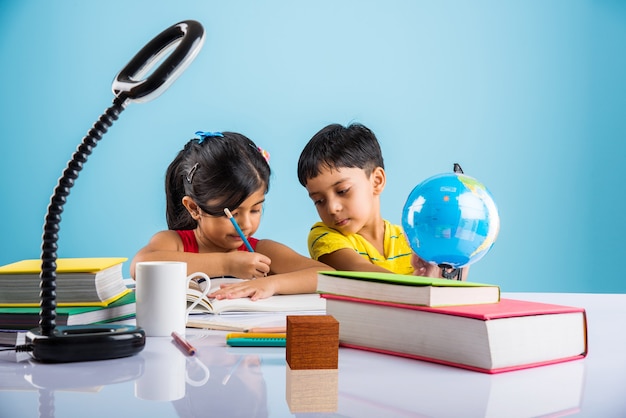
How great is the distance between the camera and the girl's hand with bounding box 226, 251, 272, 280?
5.28 ft

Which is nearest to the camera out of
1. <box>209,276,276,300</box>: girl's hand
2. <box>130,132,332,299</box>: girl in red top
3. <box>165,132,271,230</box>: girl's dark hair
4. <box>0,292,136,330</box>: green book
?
<box>0,292,136,330</box>: green book

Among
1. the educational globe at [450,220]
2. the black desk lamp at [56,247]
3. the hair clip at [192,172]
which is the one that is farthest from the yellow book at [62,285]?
the hair clip at [192,172]

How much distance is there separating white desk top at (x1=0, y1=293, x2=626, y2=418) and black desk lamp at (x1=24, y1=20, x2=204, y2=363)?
0.05ft

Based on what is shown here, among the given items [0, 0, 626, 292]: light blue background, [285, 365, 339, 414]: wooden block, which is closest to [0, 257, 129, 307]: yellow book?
[285, 365, 339, 414]: wooden block

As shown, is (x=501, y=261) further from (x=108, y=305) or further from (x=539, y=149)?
(x=108, y=305)

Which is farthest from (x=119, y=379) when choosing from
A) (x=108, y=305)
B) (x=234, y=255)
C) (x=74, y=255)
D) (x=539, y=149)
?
(x=539, y=149)

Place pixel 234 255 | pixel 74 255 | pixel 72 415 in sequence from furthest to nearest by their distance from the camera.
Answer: pixel 74 255 → pixel 234 255 → pixel 72 415

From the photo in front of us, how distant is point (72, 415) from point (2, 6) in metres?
4.01

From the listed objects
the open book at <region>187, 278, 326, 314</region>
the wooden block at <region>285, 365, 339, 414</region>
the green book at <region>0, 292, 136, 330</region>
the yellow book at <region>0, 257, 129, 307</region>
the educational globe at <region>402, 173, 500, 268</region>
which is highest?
the educational globe at <region>402, 173, 500, 268</region>

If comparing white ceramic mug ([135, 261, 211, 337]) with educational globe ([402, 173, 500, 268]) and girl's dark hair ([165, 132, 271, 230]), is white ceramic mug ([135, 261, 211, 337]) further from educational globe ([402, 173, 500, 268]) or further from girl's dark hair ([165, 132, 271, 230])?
girl's dark hair ([165, 132, 271, 230])

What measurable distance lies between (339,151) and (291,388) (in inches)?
60.4

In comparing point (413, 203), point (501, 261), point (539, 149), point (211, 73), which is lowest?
point (501, 261)

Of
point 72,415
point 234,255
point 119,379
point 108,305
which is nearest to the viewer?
point 72,415

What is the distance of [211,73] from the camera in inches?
161
